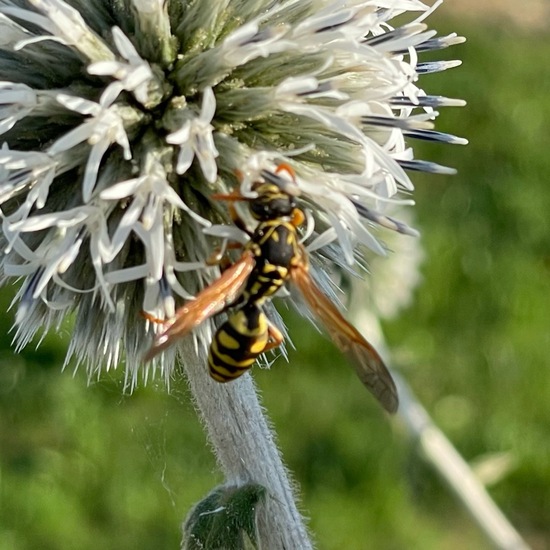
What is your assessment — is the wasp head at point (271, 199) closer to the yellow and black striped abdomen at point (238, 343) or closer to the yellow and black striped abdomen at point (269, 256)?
the yellow and black striped abdomen at point (269, 256)

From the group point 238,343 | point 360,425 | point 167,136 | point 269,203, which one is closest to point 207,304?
point 238,343

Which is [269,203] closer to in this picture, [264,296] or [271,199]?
[271,199]

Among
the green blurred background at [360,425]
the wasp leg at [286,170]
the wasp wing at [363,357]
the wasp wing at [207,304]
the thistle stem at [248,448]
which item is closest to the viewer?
the wasp wing at [207,304]

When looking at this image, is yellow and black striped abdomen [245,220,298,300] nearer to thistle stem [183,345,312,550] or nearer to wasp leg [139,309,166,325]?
wasp leg [139,309,166,325]

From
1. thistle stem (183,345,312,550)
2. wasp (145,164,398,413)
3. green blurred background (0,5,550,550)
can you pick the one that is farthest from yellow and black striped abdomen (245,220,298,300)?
green blurred background (0,5,550,550)

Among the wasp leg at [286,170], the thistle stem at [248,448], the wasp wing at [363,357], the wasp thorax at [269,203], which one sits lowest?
the thistle stem at [248,448]

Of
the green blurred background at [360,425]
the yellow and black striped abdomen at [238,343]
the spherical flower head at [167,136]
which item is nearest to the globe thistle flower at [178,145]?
the spherical flower head at [167,136]

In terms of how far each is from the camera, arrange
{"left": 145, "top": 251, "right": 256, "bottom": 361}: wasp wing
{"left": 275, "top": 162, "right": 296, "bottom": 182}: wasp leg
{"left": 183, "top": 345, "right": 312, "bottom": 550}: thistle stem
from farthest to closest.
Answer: {"left": 183, "top": 345, "right": 312, "bottom": 550}: thistle stem, {"left": 275, "top": 162, "right": 296, "bottom": 182}: wasp leg, {"left": 145, "top": 251, "right": 256, "bottom": 361}: wasp wing
